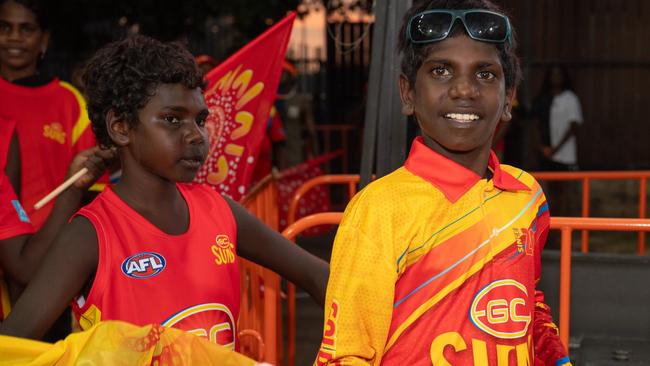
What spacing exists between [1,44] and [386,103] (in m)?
1.78

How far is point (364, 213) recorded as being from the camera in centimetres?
228

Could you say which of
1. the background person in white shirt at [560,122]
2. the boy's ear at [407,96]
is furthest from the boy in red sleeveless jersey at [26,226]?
the background person in white shirt at [560,122]

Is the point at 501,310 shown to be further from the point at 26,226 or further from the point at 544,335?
the point at 26,226

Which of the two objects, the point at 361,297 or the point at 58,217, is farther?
the point at 58,217

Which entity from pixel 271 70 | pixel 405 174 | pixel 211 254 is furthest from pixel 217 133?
pixel 405 174

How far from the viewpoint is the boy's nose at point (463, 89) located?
7.83ft

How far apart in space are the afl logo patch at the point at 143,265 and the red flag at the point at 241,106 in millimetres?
1950

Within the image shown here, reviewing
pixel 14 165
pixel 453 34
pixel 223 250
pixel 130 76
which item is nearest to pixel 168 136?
pixel 130 76

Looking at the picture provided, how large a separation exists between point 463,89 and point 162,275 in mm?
963

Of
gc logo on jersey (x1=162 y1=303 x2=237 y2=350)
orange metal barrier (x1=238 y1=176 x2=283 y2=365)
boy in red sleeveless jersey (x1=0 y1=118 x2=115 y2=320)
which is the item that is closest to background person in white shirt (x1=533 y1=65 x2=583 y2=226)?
orange metal barrier (x1=238 y1=176 x2=283 y2=365)

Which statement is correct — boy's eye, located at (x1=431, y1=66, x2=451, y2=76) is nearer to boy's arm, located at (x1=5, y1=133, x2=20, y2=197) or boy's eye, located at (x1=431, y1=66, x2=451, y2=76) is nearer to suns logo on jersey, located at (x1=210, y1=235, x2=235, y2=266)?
suns logo on jersey, located at (x1=210, y1=235, x2=235, y2=266)

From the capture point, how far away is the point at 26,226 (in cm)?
359

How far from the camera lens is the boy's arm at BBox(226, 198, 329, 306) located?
301cm

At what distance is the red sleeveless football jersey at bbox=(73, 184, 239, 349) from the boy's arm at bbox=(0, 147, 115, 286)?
490 mm
